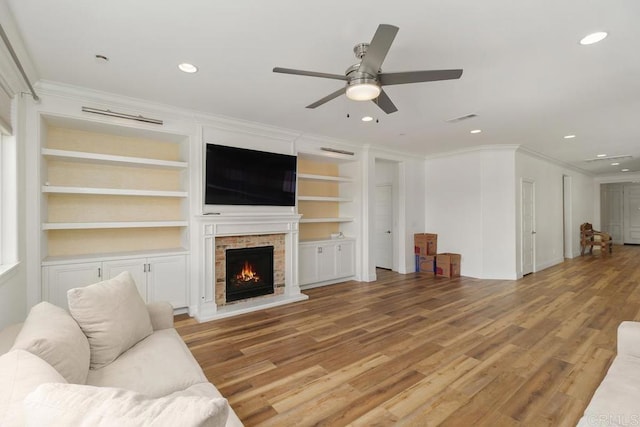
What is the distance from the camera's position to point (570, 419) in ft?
6.65

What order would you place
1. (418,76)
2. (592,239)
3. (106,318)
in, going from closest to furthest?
(106,318) → (418,76) → (592,239)

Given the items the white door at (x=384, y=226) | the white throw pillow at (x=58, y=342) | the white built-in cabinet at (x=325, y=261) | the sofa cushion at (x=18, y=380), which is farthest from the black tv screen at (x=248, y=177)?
the sofa cushion at (x=18, y=380)

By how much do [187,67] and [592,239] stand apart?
12.0 m

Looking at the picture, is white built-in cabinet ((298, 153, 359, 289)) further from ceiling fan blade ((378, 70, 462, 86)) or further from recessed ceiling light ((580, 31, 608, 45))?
recessed ceiling light ((580, 31, 608, 45))

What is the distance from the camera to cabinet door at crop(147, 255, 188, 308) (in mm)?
3803

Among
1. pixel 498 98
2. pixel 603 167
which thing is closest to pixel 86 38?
pixel 498 98

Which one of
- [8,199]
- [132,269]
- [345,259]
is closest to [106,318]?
[8,199]

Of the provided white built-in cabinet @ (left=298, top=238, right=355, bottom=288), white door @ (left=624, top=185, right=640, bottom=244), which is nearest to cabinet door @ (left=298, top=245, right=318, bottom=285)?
white built-in cabinet @ (left=298, top=238, right=355, bottom=288)

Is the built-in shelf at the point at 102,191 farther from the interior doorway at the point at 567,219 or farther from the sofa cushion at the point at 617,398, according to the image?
the interior doorway at the point at 567,219

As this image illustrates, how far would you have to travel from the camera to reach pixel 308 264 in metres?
5.39

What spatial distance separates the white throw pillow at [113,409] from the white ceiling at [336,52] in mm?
2178

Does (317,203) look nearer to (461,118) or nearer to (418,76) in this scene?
(461,118)

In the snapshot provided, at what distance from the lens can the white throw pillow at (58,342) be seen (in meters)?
1.30

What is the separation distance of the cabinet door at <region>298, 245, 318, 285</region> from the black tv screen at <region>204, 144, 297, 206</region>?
0.94m
